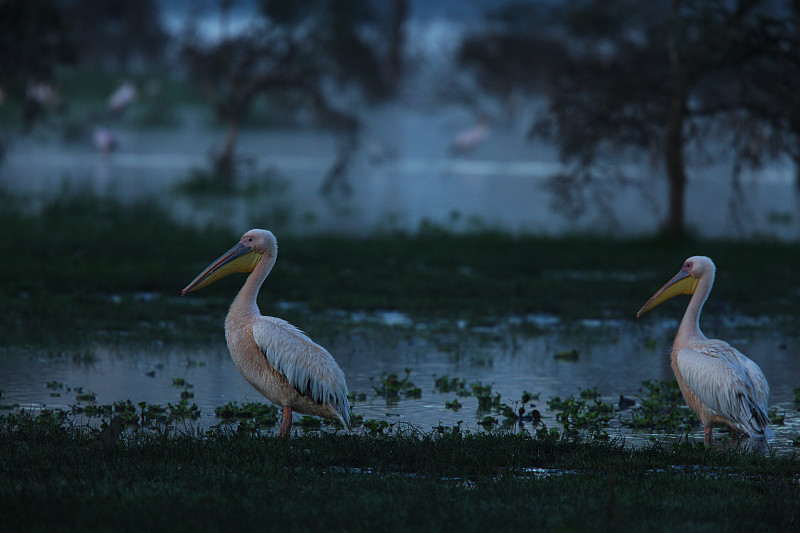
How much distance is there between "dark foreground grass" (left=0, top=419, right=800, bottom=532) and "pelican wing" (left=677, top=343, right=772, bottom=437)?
56cm

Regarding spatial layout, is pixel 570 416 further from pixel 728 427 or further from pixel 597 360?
pixel 597 360

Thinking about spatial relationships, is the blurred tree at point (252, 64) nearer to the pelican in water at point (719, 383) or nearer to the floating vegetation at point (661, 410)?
the floating vegetation at point (661, 410)

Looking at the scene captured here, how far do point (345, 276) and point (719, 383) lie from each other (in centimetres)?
639

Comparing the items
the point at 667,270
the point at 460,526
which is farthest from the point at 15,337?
the point at 667,270

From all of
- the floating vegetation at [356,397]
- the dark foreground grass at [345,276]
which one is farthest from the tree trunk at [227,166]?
the floating vegetation at [356,397]

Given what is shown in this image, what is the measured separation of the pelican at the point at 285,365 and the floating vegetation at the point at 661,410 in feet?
6.20

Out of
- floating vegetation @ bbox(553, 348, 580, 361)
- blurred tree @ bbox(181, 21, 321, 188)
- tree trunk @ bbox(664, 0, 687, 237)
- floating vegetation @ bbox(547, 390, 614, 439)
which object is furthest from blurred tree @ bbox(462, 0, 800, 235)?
floating vegetation @ bbox(547, 390, 614, 439)

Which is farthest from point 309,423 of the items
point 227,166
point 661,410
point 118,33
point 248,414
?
point 118,33

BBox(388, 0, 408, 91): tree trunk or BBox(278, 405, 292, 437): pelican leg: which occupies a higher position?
BBox(388, 0, 408, 91): tree trunk

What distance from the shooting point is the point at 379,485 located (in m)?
4.84

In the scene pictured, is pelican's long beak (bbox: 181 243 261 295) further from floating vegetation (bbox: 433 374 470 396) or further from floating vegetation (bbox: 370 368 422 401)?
floating vegetation (bbox: 433 374 470 396)

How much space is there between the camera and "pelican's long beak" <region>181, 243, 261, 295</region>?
6.69m

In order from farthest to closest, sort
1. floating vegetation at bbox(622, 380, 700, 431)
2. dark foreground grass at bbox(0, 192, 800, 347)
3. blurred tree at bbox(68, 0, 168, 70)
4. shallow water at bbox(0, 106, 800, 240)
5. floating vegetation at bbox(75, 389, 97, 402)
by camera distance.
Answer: blurred tree at bbox(68, 0, 168, 70) → shallow water at bbox(0, 106, 800, 240) → dark foreground grass at bbox(0, 192, 800, 347) → floating vegetation at bbox(75, 389, 97, 402) → floating vegetation at bbox(622, 380, 700, 431)

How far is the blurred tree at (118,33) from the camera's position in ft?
182
